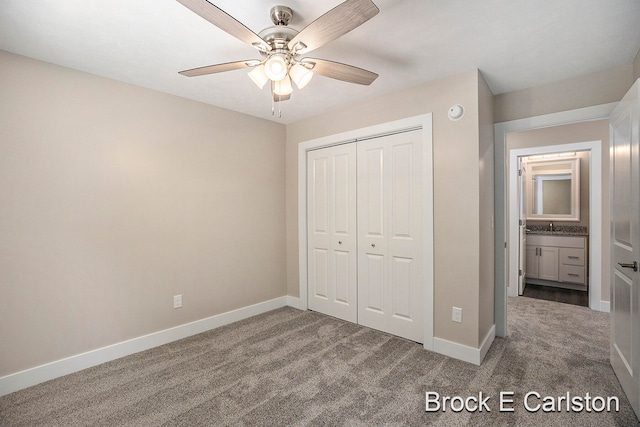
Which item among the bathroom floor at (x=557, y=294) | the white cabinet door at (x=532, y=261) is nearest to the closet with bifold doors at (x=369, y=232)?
the bathroom floor at (x=557, y=294)

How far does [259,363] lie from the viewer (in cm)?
246

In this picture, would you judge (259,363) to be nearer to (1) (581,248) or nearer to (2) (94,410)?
(2) (94,410)

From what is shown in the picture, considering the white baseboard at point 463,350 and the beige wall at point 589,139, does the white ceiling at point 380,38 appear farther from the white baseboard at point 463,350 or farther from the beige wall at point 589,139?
the white baseboard at point 463,350

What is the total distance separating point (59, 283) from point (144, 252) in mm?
622

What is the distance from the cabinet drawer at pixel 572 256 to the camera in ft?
15.1

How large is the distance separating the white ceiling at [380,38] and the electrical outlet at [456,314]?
6.55 ft

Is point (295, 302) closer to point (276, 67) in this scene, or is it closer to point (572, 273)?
point (276, 67)

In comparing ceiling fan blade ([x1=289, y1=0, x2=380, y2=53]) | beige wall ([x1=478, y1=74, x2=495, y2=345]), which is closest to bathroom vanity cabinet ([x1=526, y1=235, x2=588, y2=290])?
beige wall ([x1=478, y1=74, x2=495, y2=345])

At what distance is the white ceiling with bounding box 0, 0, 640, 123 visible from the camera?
1.66 m

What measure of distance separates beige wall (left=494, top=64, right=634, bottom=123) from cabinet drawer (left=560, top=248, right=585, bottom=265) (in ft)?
10.4

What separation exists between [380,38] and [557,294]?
4.62 m

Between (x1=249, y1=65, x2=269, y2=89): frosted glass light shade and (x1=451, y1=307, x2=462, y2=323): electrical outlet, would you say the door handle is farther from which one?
(x1=249, y1=65, x2=269, y2=89): frosted glass light shade

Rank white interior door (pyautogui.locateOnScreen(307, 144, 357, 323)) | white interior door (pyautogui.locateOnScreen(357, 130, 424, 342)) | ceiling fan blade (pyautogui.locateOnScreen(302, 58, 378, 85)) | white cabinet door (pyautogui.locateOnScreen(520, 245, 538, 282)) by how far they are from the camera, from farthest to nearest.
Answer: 1. white cabinet door (pyautogui.locateOnScreen(520, 245, 538, 282))
2. white interior door (pyautogui.locateOnScreen(307, 144, 357, 323))
3. white interior door (pyautogui.locateOnScreen(357, 130, 424, 342))
4. ceiling fan blade (pyautogui.locateOnScreen(302, 58, 378, 85))

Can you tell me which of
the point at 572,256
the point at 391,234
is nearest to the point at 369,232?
the point at 391,234
